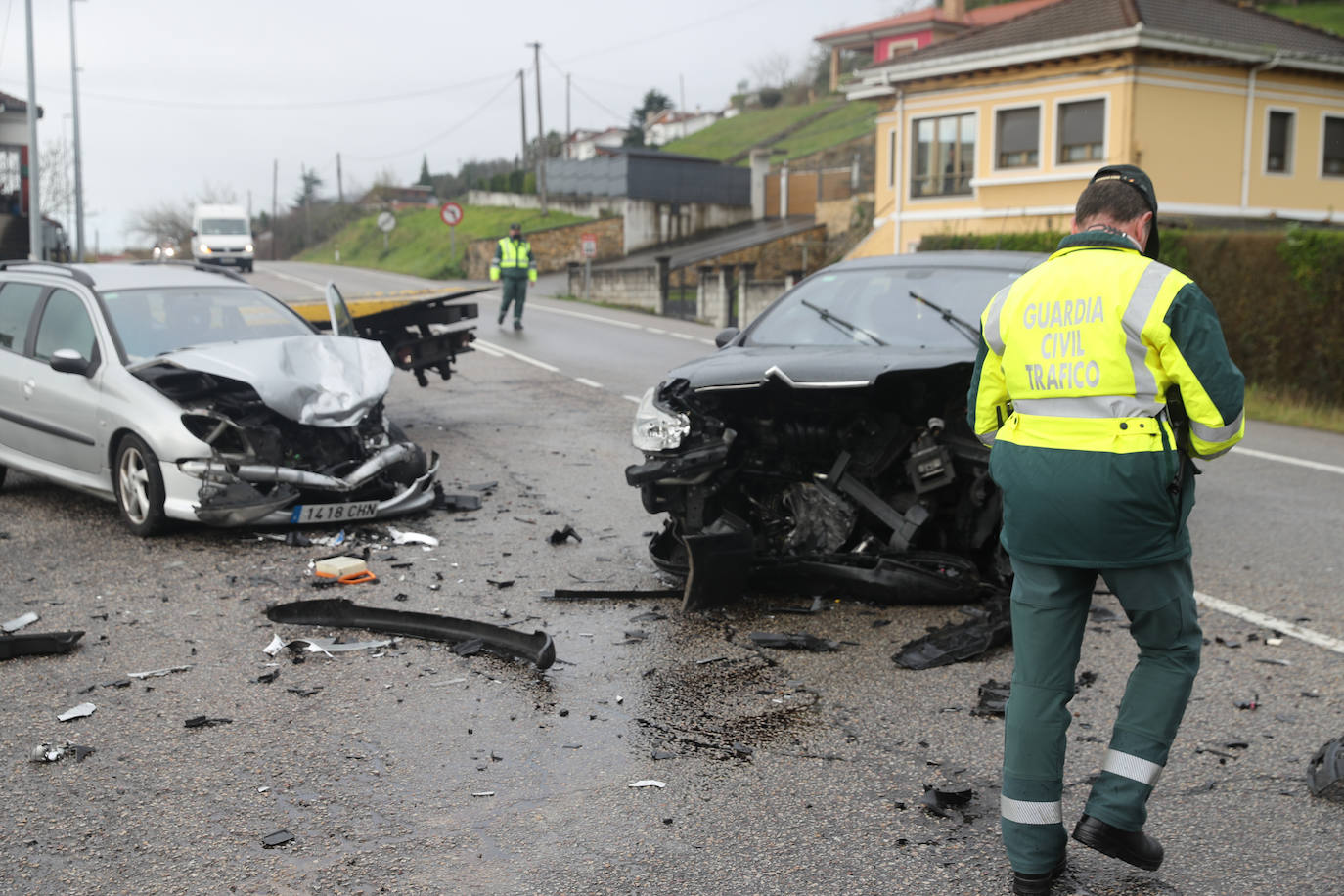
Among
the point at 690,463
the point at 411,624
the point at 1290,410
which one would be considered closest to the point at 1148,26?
the point at 1290,410

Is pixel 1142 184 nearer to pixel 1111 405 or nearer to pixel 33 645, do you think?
pixel 1111 405

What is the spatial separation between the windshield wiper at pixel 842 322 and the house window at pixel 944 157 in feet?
82.8

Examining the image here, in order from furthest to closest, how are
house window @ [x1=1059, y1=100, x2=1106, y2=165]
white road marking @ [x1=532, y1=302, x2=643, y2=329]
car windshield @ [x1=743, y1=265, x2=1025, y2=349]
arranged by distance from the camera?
house window @ [x1=1059, y1=100, x2=1106, y2=165] → white road marking @ [x1=532, y1=302, x2=643, y2=329] → car windshield @ [x1=743, y1=265, x2=1025, y2=349]

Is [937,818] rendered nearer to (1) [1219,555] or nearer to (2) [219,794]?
(2) [219,794]

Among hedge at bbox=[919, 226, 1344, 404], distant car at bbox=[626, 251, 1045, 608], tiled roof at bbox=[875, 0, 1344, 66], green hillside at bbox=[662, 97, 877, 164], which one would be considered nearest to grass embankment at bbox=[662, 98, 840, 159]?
green hillside at bbox=[662, 97, 877, 164]

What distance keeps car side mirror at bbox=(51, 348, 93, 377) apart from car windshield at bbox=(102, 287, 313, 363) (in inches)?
10.7

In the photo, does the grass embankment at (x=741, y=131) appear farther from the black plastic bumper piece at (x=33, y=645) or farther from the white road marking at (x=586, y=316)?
the black plastic bumper piece at (x=33, y=645)

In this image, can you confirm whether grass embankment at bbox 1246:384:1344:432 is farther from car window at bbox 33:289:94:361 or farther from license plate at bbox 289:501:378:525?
car window at bbox 33:289:94:361

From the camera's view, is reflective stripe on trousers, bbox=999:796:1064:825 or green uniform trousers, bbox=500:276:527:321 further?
green uniform trousers, bbox=500:276:527:321

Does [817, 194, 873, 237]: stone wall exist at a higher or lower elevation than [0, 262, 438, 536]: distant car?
higher

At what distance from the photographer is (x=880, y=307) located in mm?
7324

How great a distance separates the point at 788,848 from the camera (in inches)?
144

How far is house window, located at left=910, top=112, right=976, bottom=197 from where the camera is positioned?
31.4m

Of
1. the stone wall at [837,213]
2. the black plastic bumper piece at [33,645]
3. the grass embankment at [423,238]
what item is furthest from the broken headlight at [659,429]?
the grass embankment at [423,238]
